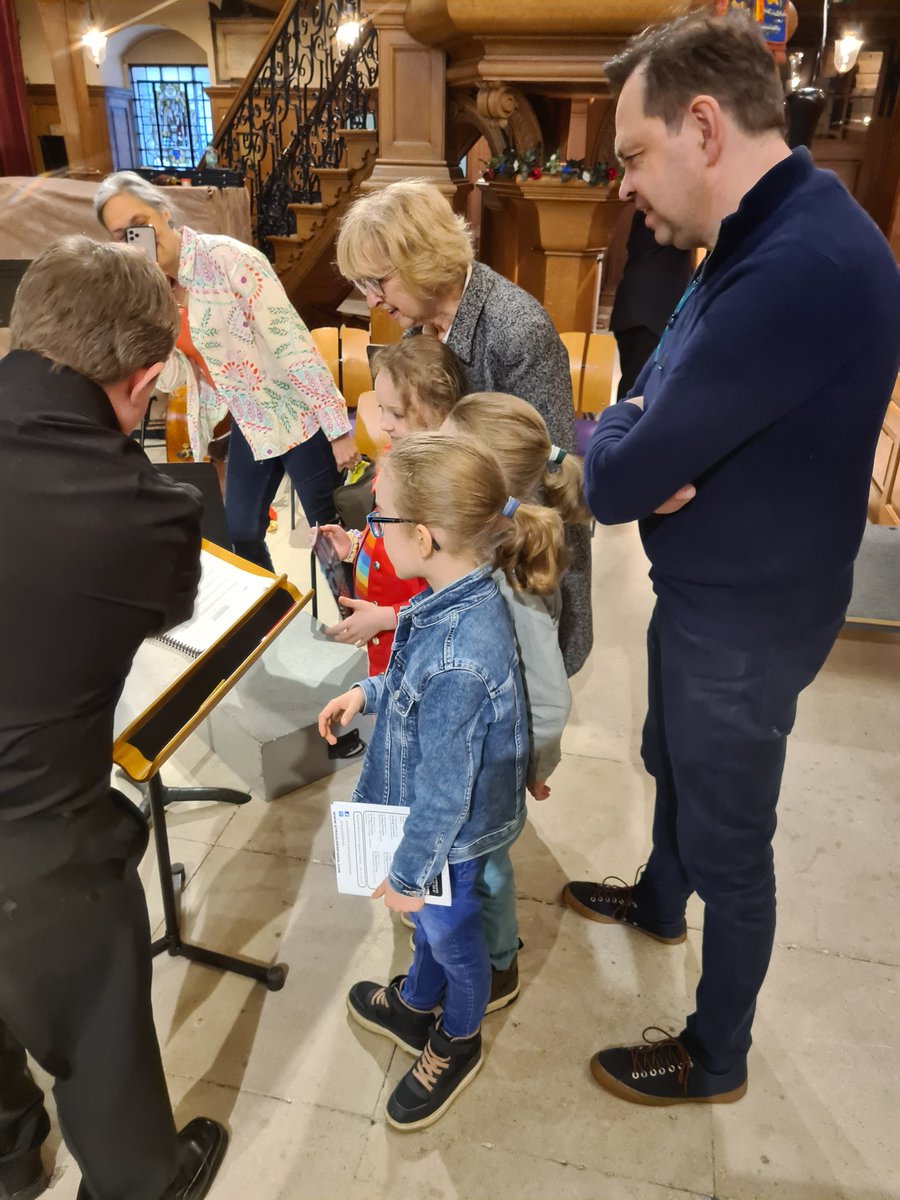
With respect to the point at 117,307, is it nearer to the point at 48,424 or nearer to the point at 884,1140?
the point at 48,424

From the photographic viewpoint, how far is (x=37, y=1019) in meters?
1.19

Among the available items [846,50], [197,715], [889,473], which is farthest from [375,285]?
[846,50]

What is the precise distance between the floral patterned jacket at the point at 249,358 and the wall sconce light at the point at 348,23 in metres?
5.40

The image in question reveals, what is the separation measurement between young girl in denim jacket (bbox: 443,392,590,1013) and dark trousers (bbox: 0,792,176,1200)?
69cm

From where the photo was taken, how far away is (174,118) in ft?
35.7

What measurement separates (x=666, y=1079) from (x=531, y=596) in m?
1.04

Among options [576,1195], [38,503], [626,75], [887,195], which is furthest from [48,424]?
[887,195]

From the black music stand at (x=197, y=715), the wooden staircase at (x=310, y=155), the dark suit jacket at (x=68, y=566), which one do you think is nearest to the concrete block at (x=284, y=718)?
the black music stand at (x=197, y=715)

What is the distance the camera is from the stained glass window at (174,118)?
9.95 meters

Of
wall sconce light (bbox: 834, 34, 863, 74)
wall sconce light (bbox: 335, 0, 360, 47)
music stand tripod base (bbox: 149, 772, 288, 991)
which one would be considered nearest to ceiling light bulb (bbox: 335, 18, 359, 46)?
wall sconce light (bbox: 335, 0, 360, 47)

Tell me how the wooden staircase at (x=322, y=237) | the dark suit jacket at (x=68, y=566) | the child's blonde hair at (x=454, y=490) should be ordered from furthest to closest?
the wooden staircase at (x=322, y=237)
the child's blonde hair at (x=454, y=490)
the dark suit jacket at (x=68, y=566)

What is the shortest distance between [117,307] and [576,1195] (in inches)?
67.8

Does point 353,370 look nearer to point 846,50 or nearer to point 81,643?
point 81,643

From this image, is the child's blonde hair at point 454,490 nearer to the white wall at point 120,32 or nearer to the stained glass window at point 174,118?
the white wall at point 120,32
